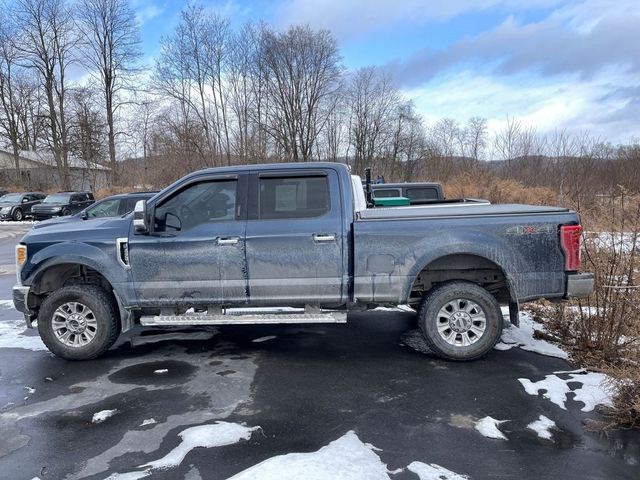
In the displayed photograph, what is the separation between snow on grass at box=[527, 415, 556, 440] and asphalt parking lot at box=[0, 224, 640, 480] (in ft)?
0.13

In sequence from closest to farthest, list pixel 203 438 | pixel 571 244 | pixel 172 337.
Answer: pixel 203 438 → pixel 571 244 → pixel 172 337

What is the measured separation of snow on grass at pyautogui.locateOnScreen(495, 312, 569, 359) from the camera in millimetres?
5211

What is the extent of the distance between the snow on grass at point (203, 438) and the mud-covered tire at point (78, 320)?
2058mm

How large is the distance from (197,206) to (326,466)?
122 inches

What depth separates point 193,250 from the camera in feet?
15.9

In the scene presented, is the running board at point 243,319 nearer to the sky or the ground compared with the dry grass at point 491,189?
nearer to the ground

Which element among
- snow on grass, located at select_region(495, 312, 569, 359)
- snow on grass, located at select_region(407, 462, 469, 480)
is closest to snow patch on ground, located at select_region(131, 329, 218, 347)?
snow on grass, located at select_region(407, 462, 469, 480)

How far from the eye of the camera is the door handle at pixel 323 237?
4.79 m

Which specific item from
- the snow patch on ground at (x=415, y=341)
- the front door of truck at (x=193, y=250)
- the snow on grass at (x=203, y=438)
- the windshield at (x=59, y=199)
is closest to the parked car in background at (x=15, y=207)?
the windshield at (x=59, y=199)

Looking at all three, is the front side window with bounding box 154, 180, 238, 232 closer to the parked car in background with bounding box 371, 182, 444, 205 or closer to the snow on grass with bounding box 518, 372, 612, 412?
the snow on grass with bounding box 518, 372, 612, 412

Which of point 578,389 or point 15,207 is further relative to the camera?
point 15,207

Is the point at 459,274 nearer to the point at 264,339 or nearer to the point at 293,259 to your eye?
the point at 293,259

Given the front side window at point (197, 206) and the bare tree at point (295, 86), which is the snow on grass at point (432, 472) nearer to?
the front side window at point (197, 206)

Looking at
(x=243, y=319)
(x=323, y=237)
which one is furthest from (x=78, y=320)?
(x=323, y=237)
